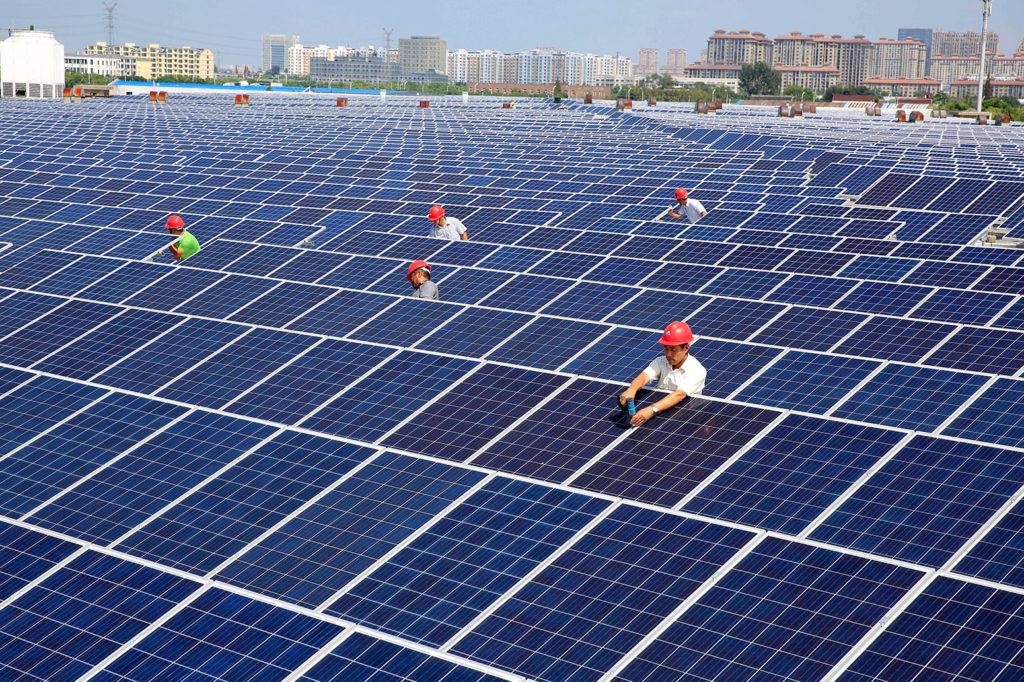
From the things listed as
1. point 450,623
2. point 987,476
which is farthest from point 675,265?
point 450,623

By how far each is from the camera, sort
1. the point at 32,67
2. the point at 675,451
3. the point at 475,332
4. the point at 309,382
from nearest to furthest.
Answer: the point at 675,451
the point at 309,382
the point at 475,332
the point at 32,67

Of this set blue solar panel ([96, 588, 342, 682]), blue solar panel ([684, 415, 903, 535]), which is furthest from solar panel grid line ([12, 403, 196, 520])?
blue solar panel ([684, 415, 903, 535])

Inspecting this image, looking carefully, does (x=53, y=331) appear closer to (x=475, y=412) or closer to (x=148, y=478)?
(x=148, y=478)

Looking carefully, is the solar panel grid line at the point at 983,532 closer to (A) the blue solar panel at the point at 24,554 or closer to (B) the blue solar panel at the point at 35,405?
(A) the blue solar panel at the point at 24,554

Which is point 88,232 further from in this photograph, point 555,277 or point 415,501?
point 415,501

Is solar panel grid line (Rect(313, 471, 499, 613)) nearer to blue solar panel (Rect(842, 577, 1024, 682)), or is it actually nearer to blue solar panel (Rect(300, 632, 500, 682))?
blue solar panel (Rect(300, 632, 500, 682))

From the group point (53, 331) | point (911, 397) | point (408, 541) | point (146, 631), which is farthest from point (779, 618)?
point (53, 331)
